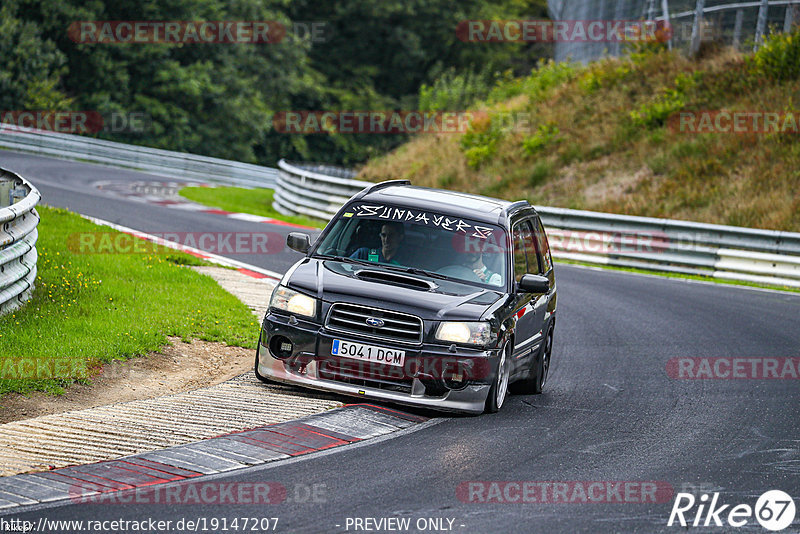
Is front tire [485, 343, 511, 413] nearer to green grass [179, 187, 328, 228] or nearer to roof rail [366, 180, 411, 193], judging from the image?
roof rail [366, 180, 411, 193]

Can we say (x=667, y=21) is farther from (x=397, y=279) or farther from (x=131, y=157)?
(x=397, y=279)

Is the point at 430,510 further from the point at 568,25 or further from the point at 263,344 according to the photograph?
the point at 568,25

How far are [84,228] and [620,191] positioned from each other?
16106 mm

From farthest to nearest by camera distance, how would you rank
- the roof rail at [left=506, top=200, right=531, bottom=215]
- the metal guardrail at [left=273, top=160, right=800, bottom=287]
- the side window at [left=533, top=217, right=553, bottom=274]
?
the metal guardrail at [left=273, top=160, right=800, bottom=287]
the side window at [left=533, top=217, right=553, bottom=274]
the roof rail at [left=506, top=200, right=531, bottom=215]

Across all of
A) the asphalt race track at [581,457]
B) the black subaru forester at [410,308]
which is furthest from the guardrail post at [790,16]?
the black subaru forester at [410,308]

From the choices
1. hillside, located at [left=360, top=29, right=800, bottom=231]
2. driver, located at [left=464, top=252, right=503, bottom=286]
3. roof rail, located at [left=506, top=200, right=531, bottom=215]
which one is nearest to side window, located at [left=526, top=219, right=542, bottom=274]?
roof rail, located at [left=506, top=200, right=531, bottom=215]

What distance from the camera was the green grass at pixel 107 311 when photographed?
9.15 metres

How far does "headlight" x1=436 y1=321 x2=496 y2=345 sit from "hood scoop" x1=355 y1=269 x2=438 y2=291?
0.50 meters

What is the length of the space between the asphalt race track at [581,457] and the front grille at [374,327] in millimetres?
768

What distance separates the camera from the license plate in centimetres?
838

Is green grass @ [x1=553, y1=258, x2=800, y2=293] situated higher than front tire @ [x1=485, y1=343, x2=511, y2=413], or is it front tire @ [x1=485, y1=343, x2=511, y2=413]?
front tire @ [x1=485, y1=343, x2=511, y2=413]

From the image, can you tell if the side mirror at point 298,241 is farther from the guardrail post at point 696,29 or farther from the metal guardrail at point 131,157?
the metal guardrail at point 131,157

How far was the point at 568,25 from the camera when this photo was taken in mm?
44625

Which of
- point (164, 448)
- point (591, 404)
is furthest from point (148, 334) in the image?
point (591, 404)
